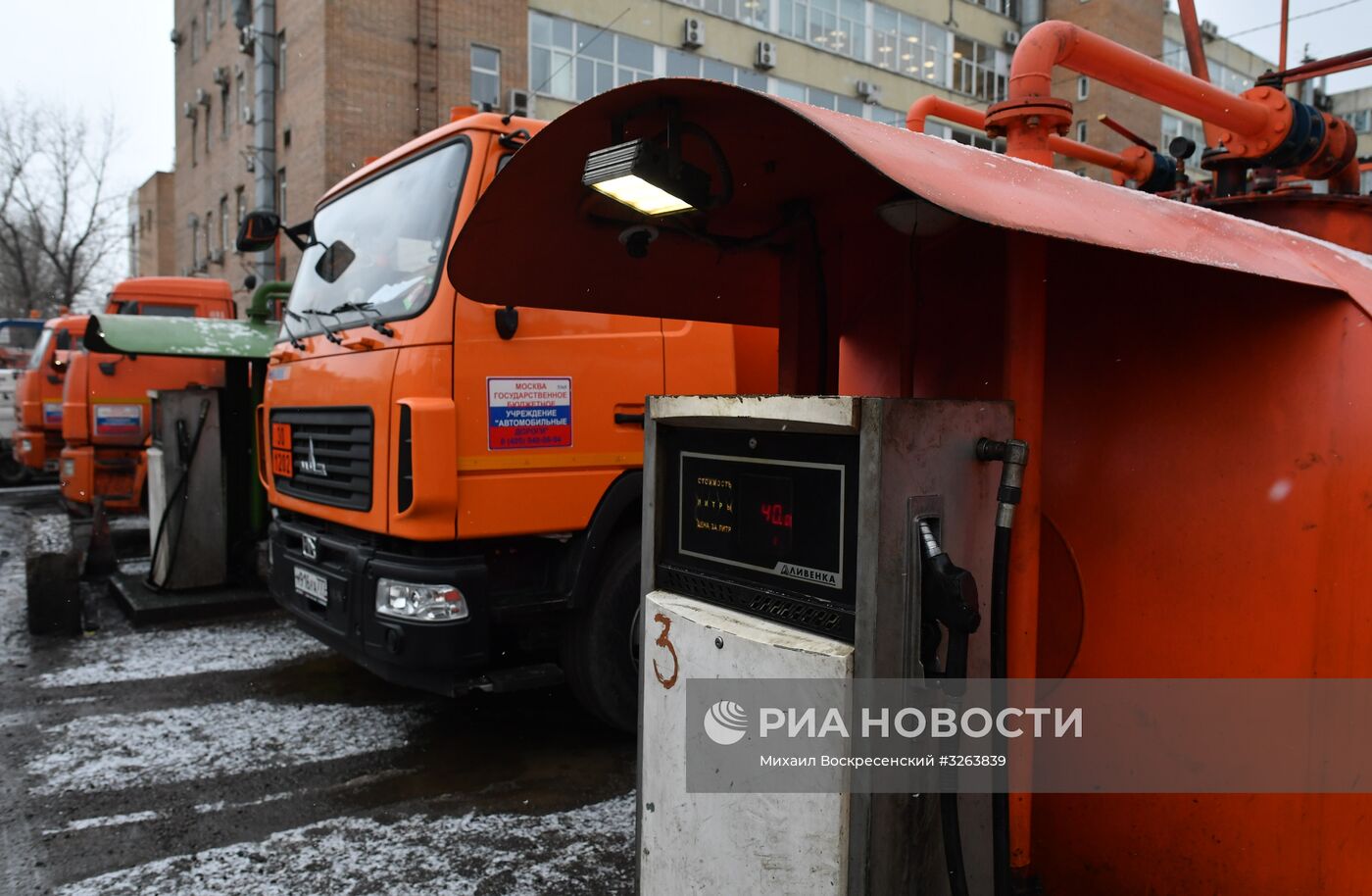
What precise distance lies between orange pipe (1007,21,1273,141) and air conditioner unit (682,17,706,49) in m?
20.3

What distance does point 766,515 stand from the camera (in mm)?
1993

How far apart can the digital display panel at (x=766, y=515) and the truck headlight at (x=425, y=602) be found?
1867mm

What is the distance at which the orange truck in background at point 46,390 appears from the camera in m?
12.2

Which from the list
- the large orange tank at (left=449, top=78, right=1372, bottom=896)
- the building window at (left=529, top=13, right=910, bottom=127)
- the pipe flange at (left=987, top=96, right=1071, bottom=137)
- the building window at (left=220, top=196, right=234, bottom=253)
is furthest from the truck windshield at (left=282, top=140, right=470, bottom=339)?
the building window at (left=220, top=196, right=234, bottom=253)

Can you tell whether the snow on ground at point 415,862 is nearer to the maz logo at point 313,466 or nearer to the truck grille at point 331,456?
the truck grille at point 331,456

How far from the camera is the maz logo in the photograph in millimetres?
4438

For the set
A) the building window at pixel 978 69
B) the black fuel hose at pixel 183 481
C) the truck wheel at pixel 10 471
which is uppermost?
the building window at pixel 978 69

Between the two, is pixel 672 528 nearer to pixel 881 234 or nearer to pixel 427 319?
pixel 881 234

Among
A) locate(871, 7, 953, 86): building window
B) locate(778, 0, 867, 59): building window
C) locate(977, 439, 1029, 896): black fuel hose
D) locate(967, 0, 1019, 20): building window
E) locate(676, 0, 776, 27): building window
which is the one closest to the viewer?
locate(977, 439, 1029, 896): black fuel hose

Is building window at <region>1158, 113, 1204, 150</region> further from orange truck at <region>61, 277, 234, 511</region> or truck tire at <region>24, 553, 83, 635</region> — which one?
truck tire at <region>24, 553, 83, 635</region>

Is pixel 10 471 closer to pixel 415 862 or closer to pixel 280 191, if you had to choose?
pixel 280 191

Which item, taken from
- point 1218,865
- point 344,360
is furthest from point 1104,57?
point 344,360

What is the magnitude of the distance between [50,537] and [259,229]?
336 cm

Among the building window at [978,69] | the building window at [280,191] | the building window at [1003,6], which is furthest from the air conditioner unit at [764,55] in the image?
the building window at [280,191]
